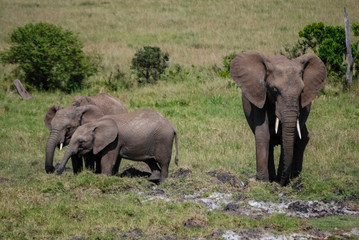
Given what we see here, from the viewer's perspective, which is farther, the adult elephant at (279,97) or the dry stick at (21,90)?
the dry stick at (21,90)

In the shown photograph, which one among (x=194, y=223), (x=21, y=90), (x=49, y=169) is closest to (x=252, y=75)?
(x=194, y=223)

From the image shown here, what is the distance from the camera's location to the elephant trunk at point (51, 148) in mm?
12186

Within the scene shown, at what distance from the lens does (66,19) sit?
120ft

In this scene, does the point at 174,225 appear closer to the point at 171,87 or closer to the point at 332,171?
the point at 332,171

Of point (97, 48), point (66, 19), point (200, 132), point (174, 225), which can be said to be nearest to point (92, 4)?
point (66, 19)

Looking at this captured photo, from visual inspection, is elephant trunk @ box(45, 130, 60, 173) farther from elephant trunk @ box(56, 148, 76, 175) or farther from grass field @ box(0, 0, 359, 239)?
elephant trunk @ box(56, 148, 76, 175)

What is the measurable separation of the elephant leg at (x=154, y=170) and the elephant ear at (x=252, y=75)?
2.37 meters

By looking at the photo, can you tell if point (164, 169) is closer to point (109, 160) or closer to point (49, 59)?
point (109, 160)

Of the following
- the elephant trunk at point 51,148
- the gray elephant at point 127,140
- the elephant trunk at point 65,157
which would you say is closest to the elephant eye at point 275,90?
the gray elephant at point 127,140

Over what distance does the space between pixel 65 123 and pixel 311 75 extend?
462 cm

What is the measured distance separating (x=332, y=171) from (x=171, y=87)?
9.24m

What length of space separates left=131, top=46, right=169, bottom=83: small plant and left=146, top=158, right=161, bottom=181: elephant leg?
9.49 metres

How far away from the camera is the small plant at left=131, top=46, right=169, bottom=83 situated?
22188 millimetres

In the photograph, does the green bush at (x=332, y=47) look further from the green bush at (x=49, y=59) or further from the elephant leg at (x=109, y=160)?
Result: the elephant leg at (x=109, y=160)
